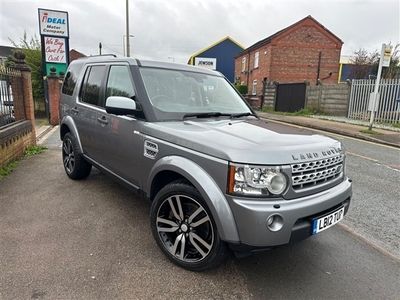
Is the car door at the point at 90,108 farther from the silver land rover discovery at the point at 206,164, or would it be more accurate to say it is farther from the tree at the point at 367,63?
the tree at the point at 367,63

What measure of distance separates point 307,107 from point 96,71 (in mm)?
18331

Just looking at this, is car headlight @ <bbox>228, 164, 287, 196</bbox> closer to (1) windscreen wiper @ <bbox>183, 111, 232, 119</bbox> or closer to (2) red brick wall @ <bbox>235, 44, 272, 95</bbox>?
(1) windscreen wiper @ <bbox>183, 111, 232, 119</bbox>

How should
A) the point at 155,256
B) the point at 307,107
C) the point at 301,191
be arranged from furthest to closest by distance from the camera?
the point at 307,107 → the point at 155,256 → the point at 301,191

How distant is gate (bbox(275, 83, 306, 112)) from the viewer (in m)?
21.1

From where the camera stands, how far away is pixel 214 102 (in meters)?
3.86

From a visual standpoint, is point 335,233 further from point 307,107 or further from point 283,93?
point 283,93

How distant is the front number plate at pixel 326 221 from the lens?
252 cm

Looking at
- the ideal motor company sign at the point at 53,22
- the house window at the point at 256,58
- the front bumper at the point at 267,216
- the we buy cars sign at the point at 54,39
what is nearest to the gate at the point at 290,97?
the house window at the point at 256,58

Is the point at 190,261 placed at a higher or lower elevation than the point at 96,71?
lower

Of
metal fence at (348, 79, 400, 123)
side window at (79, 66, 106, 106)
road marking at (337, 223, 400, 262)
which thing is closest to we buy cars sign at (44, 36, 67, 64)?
side window at (79, 66, 106, 106)

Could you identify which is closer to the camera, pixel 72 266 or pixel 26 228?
pixel 72 266

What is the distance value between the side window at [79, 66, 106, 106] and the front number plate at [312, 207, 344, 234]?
118 inches

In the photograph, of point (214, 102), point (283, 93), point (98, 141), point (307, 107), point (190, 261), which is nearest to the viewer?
point (190, 261)

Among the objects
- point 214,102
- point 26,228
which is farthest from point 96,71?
point 26,228
